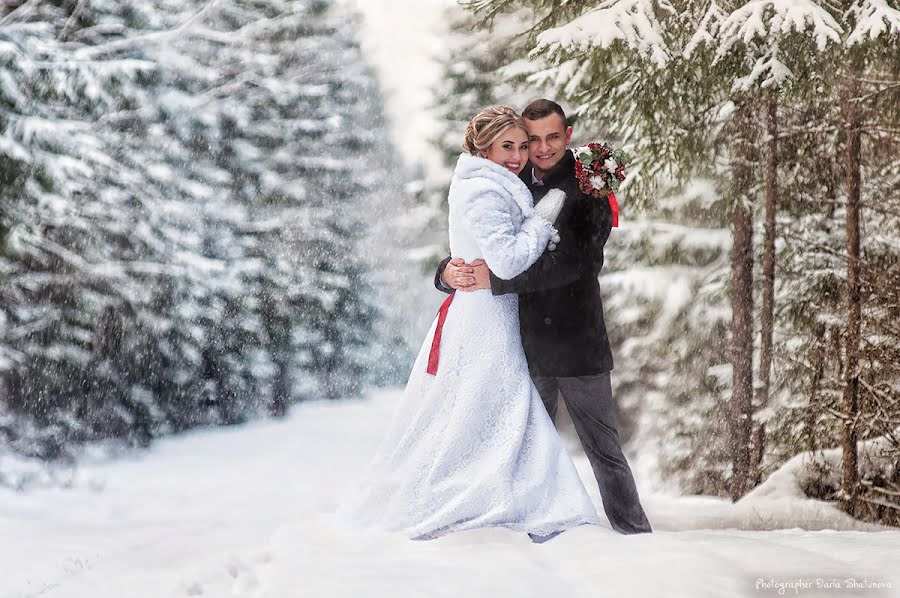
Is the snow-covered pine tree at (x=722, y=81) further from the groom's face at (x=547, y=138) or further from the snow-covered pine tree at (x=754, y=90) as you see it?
the groom's face at (x=547, y=138)

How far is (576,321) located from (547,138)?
102 centimetres

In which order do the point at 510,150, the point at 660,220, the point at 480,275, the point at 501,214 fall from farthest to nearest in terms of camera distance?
the point at 660,220, the point at 480,275, the point at 510,150, the point at 501,214

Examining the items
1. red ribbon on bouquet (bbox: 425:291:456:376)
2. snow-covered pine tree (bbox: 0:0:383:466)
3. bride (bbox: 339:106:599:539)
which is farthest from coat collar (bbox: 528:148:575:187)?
snow-covered pine tree (bbox: 0:0:383:466)

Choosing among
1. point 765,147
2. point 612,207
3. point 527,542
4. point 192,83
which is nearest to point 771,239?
point 765,147

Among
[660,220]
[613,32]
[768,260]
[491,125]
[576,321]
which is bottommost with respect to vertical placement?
[768,260]

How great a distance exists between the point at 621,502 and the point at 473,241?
166 centimetres

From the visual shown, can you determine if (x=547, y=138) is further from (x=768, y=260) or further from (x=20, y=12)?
(x=20, y=12)

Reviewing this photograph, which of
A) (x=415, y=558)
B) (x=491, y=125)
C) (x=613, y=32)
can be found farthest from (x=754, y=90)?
(x=415, y=558)

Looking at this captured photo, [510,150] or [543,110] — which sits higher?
[543,110]

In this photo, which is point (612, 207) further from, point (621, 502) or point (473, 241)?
point (621, 502)

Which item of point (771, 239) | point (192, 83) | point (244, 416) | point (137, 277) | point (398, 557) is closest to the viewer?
point (398, 557)

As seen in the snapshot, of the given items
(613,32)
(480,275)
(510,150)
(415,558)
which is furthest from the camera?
(613,32)

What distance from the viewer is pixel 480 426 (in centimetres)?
477

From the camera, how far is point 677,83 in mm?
7680
